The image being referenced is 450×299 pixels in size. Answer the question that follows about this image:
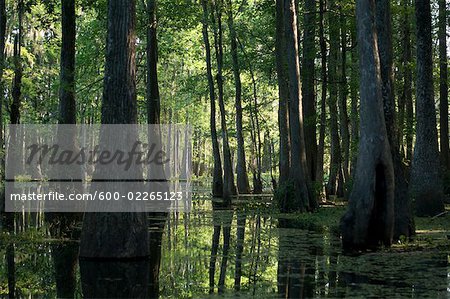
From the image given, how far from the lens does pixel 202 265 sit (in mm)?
9367

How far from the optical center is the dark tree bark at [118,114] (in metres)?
9.42

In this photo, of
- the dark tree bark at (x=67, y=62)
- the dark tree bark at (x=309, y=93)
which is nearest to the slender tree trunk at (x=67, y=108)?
the dark tree bark at (x=67, y=62)

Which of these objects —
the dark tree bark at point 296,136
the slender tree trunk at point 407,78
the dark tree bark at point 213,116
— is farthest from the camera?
the dark tree bark at point 213,116

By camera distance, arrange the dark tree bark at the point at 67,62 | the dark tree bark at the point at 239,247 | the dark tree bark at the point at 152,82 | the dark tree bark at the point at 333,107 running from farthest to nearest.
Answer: the dark tree bark at the point at 333,107 < the dark tree bark at the point at 152,82 < the dark tree bark at the point at 67,62 < the dark tree bark at the point at 239,247

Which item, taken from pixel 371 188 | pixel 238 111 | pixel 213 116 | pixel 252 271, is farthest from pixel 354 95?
pixel 252 271

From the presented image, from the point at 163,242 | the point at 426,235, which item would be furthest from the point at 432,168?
the point at 163,242

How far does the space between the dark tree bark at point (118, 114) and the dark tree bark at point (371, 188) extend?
3595 mm

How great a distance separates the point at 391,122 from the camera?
11.3 metres

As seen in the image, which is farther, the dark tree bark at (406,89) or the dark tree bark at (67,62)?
the dark tree bark at (406,89)

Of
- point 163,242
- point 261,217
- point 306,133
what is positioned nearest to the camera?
point 163,242

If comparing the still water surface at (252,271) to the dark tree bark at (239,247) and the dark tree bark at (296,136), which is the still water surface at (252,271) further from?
the dark tree bark at (296,136)

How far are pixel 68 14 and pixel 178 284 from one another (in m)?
9.22

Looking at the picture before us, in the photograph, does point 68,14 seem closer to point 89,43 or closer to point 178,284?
point 178,284

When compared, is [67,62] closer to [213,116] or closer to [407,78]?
[213,116]
